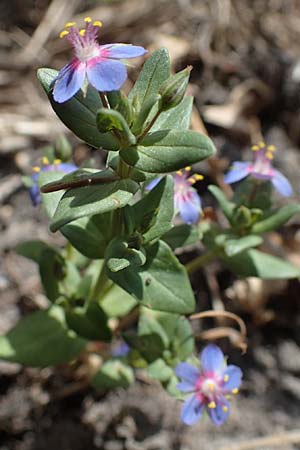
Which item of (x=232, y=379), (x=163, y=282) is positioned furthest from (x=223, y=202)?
(x=232, y=379)

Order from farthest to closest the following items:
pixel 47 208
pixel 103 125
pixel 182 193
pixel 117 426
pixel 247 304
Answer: pixel 247 304 < pixel 117 426 < pixel 182 193 < pixel 47 208 < pixel 103 125

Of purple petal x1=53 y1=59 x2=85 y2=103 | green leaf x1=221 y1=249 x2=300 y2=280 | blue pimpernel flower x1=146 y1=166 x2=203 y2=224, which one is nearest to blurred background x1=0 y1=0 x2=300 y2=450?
green leaf x1=221 y1=249 x2=300 y2=280

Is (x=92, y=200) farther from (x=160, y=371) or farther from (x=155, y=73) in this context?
(x=160, y=371)

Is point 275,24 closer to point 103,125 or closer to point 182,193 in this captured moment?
point 182,193

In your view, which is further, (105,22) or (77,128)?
(105,22)

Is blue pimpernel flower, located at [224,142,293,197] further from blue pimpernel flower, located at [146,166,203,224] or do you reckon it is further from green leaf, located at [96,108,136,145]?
green leaf, located at [96,108,136,145]

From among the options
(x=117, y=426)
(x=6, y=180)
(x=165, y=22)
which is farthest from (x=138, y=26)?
(x=117, y=426)

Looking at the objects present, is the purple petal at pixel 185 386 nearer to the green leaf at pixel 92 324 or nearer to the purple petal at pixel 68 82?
the green leaf at pixel 92 324
